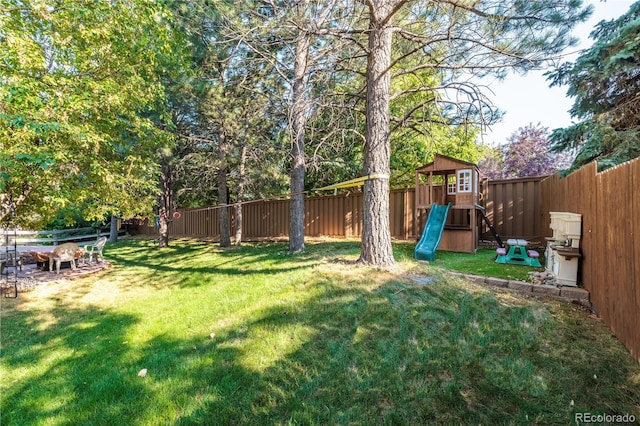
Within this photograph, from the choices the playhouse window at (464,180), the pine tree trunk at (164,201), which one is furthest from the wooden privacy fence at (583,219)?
the pine tree trunk at (164,201)

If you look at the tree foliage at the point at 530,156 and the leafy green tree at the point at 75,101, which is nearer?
the leafy green tree at the point at 75,101

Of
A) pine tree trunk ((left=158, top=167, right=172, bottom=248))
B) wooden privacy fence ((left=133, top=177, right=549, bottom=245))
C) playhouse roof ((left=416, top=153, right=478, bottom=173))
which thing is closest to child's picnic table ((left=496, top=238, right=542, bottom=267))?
wooden privacy fence ((left=133, top=177, right=549, bottom=245))

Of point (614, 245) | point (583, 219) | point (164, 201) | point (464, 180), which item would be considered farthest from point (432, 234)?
point (164, 201)

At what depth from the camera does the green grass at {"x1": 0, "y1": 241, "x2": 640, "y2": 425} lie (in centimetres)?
195

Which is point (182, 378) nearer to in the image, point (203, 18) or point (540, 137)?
point (203, 18)

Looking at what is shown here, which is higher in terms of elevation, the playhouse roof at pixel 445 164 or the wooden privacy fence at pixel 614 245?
the playhouse roof at pixel 445 164

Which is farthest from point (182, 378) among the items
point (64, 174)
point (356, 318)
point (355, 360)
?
point (64, 174)

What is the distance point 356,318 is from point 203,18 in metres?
7.60

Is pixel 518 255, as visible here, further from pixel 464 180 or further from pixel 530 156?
pixel 530 156

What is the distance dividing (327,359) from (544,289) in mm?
2906

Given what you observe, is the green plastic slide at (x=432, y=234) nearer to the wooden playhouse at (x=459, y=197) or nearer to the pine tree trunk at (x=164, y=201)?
the wooden playhouse at (x=459, y=197)

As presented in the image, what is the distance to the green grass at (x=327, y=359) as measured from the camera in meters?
1.95

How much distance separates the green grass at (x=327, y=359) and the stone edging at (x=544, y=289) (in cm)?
22

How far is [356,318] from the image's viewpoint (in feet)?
9.67
